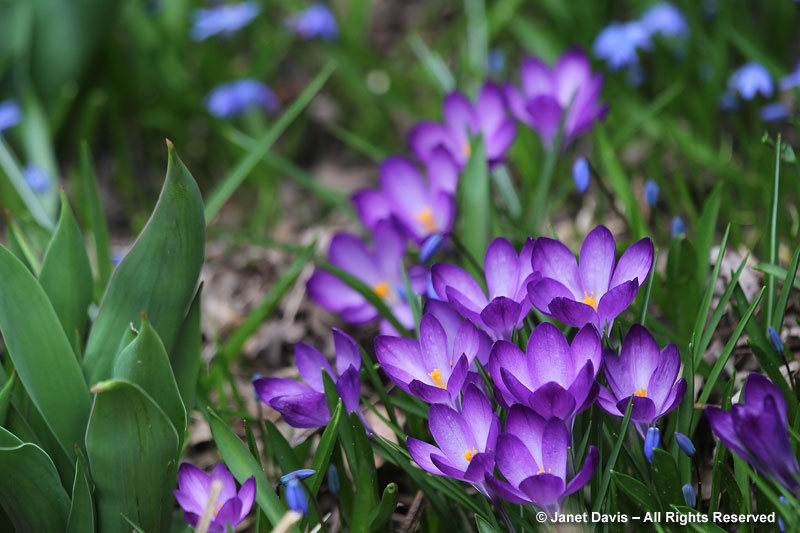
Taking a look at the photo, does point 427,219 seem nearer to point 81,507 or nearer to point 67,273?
point 67,273

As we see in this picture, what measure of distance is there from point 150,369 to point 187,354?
18cm

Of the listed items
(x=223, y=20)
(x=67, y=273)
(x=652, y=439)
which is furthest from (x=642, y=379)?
(x=223, y=20)

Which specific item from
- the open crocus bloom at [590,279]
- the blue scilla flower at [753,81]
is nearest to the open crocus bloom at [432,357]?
the open crocus bloom at [590,279]

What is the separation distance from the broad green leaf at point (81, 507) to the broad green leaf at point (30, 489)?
0.10 feet

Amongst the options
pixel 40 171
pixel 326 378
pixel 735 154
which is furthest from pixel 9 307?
pixel 735 154

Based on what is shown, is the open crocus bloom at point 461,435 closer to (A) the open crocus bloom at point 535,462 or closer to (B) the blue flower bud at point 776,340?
(A) the open crocus bloom at point 535,462

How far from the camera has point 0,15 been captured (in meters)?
2.38

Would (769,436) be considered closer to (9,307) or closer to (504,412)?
(504,412)

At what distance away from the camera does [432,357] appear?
0.98 meters

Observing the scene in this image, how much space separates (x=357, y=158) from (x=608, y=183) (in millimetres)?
1059

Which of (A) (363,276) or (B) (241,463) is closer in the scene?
(B) (241,463)

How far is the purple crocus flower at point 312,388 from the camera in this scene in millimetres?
996

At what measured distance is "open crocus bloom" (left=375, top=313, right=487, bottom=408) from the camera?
94 cm

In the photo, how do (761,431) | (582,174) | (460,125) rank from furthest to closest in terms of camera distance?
(460,125), (582,174), (761,431)
